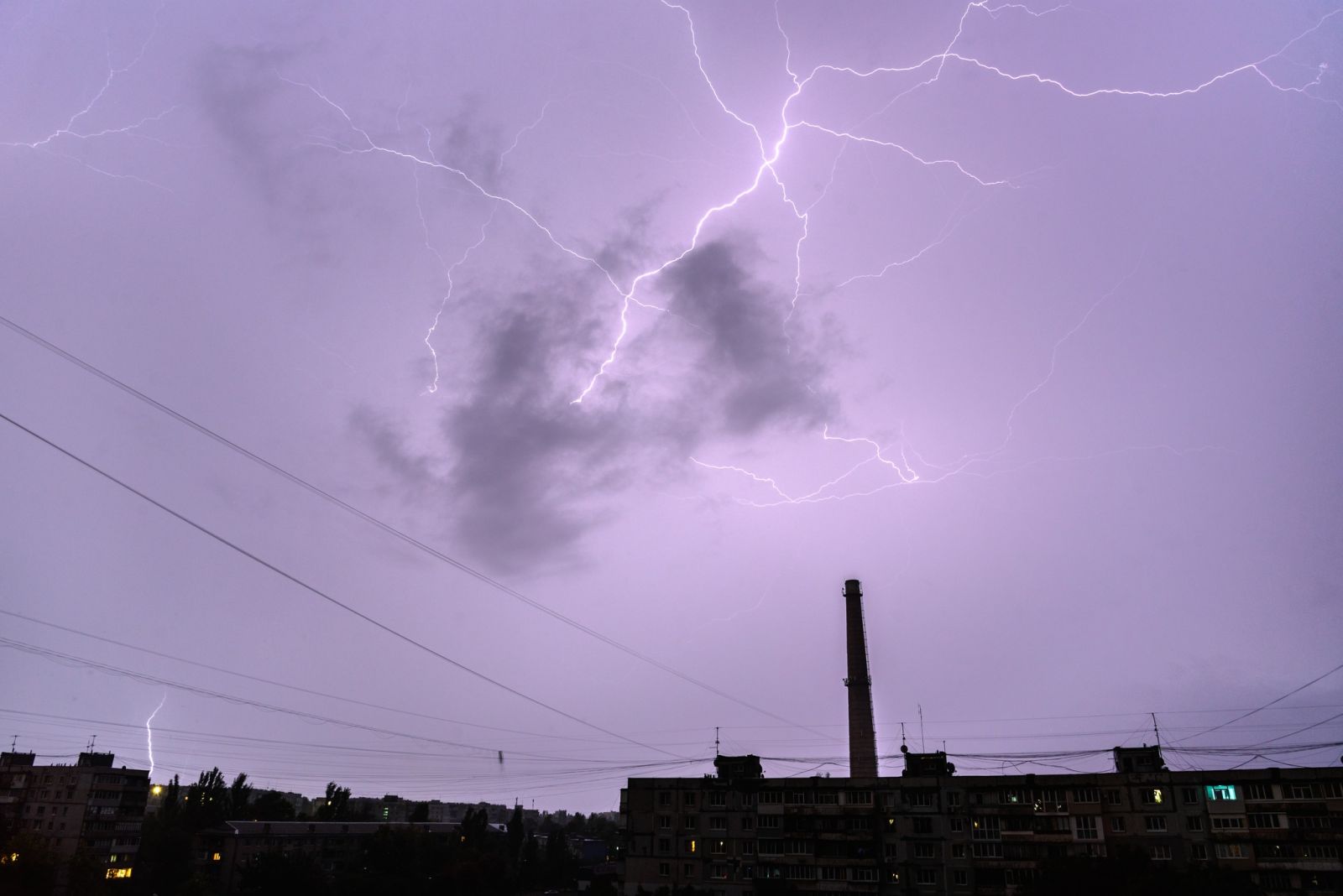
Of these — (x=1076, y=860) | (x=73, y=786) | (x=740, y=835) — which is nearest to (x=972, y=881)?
(x=1076, y=860)

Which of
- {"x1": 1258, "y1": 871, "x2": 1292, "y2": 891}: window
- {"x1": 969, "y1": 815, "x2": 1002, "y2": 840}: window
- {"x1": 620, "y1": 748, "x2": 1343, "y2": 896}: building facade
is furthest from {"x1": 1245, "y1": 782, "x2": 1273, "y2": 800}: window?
{"x1": 969, "y1": 815, "x2": 1002, "y2": 840}: window

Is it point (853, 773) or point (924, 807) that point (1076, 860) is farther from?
point (853, 773)

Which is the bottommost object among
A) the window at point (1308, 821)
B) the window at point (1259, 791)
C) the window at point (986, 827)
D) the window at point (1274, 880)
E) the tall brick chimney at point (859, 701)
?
the window at point (1274, 880)

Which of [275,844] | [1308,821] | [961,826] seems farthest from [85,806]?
[1308,821]

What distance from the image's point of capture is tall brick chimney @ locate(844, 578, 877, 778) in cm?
6462

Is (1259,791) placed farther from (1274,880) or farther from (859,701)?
(859,701)

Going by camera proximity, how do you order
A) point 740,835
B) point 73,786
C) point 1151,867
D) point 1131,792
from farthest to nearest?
point 73,786 < point 740,835 < point 1131,792 < point 1151,867

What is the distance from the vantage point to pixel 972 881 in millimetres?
Result: 54125

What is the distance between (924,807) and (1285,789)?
69.5ft

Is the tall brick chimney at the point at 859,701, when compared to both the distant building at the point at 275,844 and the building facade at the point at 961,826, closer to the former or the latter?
the building facade at the point at 961,826

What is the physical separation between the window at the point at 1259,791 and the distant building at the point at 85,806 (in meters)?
92.4

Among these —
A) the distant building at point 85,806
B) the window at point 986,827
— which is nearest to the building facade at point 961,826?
the window at point 986,827

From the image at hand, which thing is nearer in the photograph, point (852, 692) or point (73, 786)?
point (852, 692)

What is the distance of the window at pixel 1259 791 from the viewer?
163 feet
